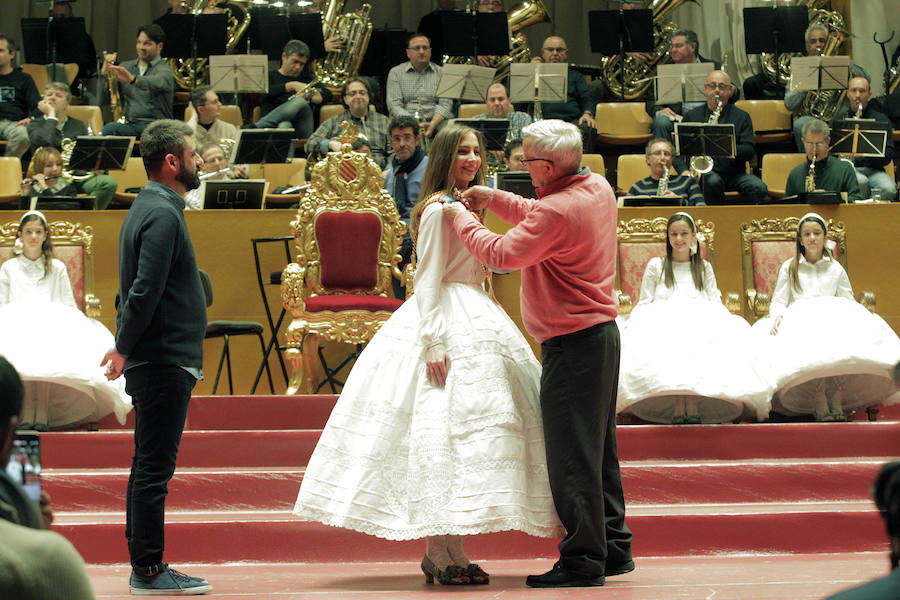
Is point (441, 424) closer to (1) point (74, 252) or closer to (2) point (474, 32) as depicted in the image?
(1) point (74, 252)

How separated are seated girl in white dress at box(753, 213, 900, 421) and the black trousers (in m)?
2.63

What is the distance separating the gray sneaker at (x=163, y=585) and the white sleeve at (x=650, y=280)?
3.65 metres

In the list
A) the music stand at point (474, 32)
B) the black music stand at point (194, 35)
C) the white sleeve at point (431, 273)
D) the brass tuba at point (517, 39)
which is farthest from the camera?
the brass tuba at point (517, 39)

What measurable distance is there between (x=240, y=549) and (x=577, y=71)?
26.4 ft

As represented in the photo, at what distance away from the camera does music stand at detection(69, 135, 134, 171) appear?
764 cm

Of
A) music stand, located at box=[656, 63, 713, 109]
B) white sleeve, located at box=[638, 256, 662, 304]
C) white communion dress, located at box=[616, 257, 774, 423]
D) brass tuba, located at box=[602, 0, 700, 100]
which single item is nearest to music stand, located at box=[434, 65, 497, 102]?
music stand, located at box=[656, 63, 713, 109]

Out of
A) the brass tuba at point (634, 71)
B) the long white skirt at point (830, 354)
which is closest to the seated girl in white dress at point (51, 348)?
the long white skirt at point (830, 354)

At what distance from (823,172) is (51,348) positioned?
18.4 ft

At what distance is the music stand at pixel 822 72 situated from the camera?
9.91 meters

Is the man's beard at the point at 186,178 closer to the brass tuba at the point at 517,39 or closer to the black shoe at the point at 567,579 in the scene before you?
the black shoe at the point at 567,579

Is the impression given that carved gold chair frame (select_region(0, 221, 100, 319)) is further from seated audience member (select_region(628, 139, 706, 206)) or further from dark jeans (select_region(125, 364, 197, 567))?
seated audience member (select_region(628, 139, 706, 206))

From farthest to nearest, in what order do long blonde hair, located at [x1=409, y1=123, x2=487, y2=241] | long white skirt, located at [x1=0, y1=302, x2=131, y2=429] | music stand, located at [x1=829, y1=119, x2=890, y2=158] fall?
music stand, located at [x1=829, y1=119, x2=890, y2=158] < long white skirt, located at [x1=0, y1=302, x2=131, y2=429] < long blonde hair, located at [x1=409, y1=123, x2=487, y2=241]

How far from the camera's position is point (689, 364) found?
5820 mm

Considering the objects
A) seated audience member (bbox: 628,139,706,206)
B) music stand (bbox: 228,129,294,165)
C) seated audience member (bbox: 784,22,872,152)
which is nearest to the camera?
music stand (bbox: 228,129,294,165)
